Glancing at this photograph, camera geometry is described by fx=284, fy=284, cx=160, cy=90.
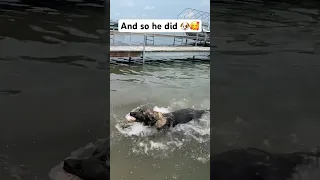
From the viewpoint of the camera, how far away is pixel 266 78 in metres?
1.50

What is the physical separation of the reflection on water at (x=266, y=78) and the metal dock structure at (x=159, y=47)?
153 millimetres

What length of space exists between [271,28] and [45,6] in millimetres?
1127

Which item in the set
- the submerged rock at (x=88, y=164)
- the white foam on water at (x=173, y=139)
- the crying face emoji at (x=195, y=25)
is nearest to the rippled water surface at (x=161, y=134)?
the white foam on water at (x=173, y=139)

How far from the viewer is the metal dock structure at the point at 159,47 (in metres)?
1.58

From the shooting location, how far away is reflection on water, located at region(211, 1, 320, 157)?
1457 millimetres

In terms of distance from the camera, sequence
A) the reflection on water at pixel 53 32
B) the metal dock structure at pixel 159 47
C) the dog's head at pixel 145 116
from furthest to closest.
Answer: the dog's head at pixel 145 116 → the metal dock structure at pixel 159 47 → the reflection on water at pixel 53 32

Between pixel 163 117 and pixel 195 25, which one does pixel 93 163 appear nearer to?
pixel 163 117

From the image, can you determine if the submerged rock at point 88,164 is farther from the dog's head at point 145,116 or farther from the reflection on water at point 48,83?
the dog's head at point 145,116

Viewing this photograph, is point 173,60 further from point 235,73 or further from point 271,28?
point 271,28

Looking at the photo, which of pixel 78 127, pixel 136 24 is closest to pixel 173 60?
pixel 136 24

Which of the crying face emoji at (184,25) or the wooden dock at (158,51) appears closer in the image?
the crying face emoji at (184,25)

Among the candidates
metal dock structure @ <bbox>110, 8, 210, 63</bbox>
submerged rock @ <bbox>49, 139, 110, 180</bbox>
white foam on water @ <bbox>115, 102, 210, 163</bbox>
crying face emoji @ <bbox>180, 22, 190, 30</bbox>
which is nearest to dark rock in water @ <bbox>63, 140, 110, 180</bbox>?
submerged rock @ <bbox>49, 139, 110, 180</bbox>

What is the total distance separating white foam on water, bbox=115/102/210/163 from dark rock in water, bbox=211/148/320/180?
0.11 metres

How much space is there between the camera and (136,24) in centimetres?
152
